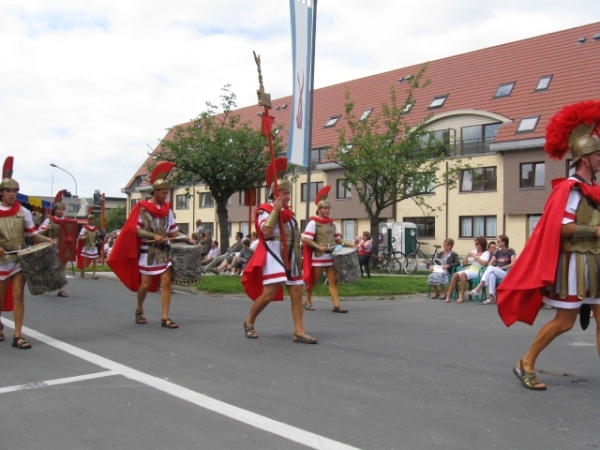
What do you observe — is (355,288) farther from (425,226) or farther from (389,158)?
(425,226)

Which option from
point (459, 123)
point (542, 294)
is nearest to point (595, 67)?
point (459, 123)

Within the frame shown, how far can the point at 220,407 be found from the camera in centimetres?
503

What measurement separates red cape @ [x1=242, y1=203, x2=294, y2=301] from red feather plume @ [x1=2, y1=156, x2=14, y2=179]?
3.04m

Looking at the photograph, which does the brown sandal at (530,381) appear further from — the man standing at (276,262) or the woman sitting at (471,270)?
the woman sitting at (471,270)

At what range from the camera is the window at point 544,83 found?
36.5 meters

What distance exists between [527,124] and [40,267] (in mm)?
31874

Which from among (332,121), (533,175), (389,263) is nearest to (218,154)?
(389,263)

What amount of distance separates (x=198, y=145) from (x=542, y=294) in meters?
19.9

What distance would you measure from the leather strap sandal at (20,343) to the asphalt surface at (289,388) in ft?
0.40

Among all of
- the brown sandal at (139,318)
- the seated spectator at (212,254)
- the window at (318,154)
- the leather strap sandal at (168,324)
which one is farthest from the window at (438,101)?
the leather strap sandal at (168,324)

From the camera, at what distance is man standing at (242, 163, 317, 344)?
26.8 ft

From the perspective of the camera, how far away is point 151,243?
9.69 metres

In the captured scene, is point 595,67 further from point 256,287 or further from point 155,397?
point 155,397

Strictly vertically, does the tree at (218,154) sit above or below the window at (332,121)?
below
